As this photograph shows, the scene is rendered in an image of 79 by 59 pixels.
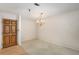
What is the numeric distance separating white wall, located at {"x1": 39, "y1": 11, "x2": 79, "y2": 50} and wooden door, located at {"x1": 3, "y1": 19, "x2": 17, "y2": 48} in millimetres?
545

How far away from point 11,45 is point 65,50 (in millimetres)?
1104

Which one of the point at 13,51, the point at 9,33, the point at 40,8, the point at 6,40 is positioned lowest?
the point at 13,51

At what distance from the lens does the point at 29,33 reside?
1.79m

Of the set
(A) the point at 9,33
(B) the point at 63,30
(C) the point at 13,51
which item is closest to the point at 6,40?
(A) the point at 9,33

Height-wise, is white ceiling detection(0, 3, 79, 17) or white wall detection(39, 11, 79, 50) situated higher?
white ceiling detection(0, 3, 79, 17)

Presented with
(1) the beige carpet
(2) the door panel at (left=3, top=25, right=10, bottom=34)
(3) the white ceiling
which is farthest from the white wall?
(2) the door panel at (left=3, top=25, right=10, bottom=34)

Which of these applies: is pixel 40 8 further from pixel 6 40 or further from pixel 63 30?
pixel 6 40

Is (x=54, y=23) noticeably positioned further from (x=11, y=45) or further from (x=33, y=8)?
(x=11, y=45)

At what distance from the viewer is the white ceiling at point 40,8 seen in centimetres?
164

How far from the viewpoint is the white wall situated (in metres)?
1.65

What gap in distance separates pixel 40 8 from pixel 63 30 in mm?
641

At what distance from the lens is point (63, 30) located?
1.71m

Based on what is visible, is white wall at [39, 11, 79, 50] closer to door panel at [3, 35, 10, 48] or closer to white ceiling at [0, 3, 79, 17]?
white ceiling at [0, 3, 79, 17]
